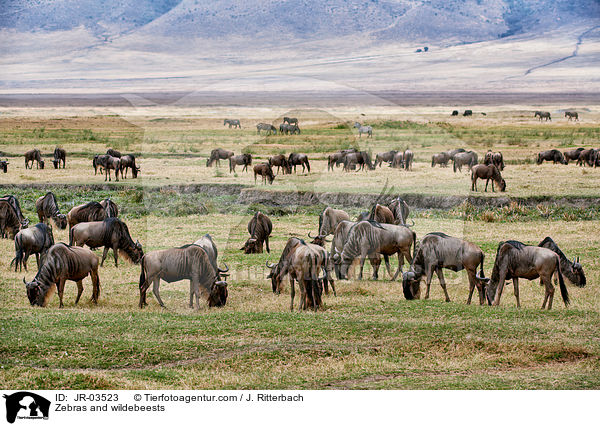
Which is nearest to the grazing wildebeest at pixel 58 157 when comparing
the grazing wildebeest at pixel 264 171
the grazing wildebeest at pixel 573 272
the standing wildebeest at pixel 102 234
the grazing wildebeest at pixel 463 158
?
the grazing wildebeest at pixel 264 171

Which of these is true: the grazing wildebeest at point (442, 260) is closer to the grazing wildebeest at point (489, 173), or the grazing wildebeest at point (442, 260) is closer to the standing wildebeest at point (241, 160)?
the grazing wildebeest at point (489, 173)

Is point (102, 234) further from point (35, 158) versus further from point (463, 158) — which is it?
point (35, 158)

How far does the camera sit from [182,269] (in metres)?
13.3

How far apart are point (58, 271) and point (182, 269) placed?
7.00 ft

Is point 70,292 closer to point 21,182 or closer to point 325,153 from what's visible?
point 21,182

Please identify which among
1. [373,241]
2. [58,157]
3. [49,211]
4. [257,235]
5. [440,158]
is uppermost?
[440,158]

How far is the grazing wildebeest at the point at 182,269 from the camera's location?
43.4 feet

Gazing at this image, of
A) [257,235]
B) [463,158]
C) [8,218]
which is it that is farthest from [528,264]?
[463,158]

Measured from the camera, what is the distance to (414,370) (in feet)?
32.7
